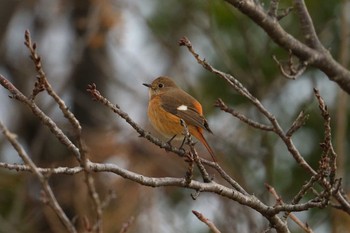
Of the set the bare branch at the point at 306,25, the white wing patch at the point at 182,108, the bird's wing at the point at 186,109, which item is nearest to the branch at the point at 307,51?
the bare branch at the point at 306,25

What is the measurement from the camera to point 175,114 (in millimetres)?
5887

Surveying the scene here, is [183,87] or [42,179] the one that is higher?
[183,87]

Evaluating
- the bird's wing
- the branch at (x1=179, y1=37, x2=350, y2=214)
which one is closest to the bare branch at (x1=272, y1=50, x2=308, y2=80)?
the branch at (x1=179, y1=37, x2=350, y2=214)

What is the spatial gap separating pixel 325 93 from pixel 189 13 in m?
1.94

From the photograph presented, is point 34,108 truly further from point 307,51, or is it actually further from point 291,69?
point 307,51

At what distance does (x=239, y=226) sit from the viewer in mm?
6812

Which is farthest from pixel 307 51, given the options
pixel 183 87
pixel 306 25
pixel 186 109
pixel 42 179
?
pixel 183 87

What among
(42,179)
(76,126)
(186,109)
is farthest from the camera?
(186,109)

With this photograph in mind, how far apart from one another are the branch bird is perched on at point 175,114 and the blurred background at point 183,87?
96 cm

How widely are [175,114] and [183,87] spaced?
327cm

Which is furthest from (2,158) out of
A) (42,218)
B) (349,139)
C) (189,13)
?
(349,139)

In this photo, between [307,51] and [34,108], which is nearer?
[34,108]

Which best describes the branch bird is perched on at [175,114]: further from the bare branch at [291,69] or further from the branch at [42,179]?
the branch at [42,179]

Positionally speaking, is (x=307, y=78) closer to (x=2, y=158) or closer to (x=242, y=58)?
(x=242, y=58)
